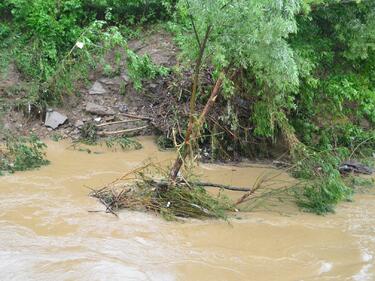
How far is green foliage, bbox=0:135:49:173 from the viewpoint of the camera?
799 cm

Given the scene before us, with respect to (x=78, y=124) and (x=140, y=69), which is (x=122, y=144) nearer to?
(x=78, y=124)

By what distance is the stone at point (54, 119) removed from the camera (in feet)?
33.2

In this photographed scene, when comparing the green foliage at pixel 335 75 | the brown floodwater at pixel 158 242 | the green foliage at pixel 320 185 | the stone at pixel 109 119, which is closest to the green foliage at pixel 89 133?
the stone at pixel 109 119

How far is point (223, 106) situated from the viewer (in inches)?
375

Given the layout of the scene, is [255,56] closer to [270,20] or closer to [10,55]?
[270,20]

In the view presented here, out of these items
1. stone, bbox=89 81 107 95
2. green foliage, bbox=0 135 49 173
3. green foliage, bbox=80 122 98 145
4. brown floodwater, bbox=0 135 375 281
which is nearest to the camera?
brown floodwater, bbox=0 135 375 281

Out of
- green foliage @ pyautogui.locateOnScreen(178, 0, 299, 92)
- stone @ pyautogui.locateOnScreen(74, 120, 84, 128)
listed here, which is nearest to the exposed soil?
stone @ pyautogui.locateOnScreen(74, 120, 84, 128)

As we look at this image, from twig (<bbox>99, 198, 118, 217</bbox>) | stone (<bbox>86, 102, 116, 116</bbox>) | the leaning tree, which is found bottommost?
twig (<bbox>99, 198, 118, 217</bbox>)

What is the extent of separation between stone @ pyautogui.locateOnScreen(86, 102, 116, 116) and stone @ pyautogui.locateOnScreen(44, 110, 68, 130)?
0.53 metres

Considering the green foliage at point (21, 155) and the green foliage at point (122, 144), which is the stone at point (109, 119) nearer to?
the green foliage at point (122, 144)

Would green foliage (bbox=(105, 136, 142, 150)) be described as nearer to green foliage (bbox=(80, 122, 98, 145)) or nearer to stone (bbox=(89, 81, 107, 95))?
green foliage (bbox=(80, 122, 98, 145))

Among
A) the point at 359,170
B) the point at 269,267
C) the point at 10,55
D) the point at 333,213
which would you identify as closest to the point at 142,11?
the point at 10,55

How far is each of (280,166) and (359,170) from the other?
141cm

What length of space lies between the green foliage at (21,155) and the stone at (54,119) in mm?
1363
